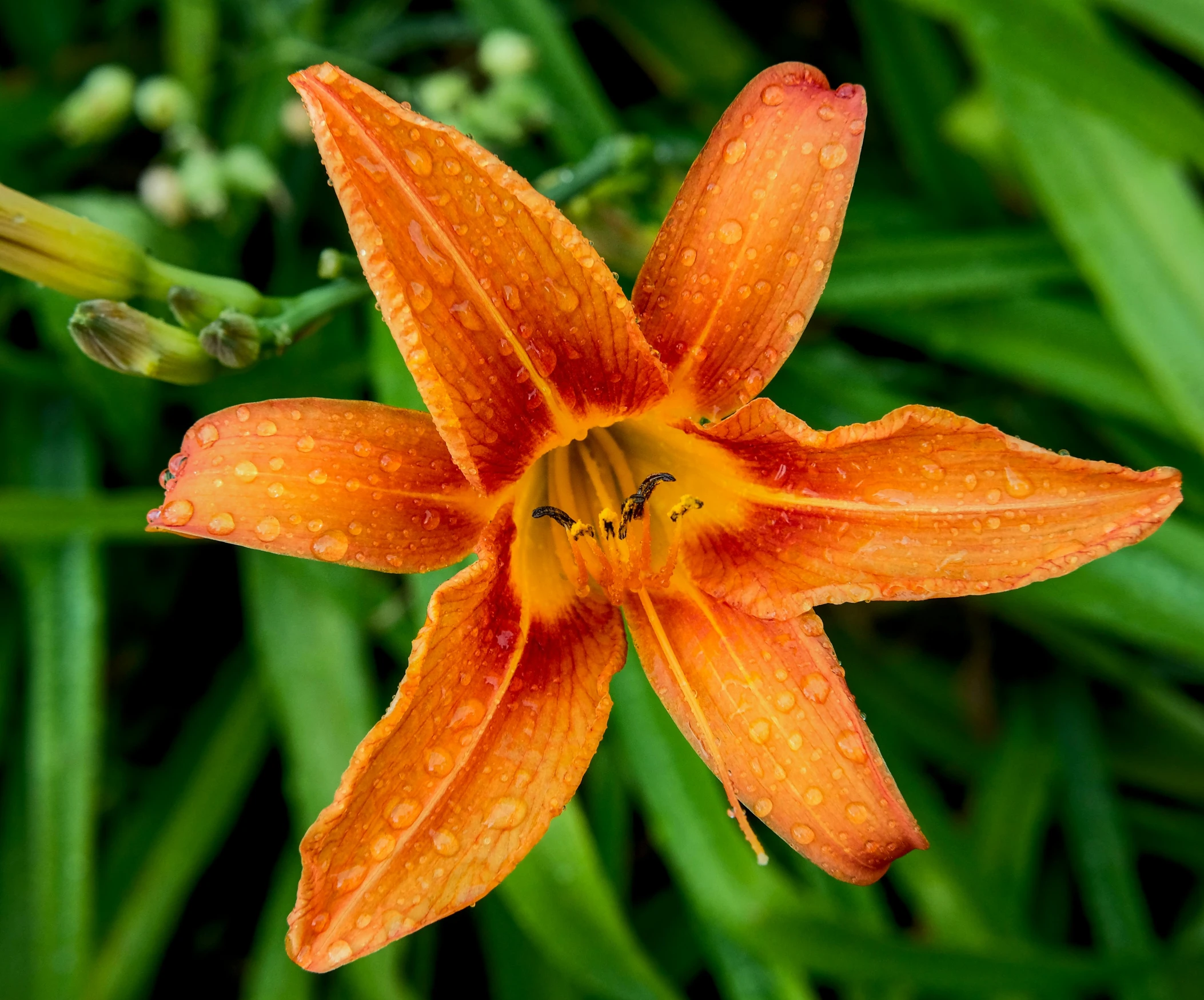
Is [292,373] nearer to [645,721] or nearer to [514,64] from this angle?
[514,64]

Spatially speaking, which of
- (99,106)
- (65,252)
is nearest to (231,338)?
(65,252)

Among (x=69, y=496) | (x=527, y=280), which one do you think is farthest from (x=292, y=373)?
(x=527, y=280)

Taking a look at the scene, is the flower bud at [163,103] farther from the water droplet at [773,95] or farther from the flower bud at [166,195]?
the water droplet at [773,95]

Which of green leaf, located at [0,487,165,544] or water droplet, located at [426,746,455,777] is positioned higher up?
water droplet, located at [426,746,455,777]

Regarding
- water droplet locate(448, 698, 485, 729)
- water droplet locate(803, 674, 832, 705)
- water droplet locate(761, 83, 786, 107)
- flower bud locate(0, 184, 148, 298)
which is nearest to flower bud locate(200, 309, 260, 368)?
flower bud locate(0, 184, 148, 298)

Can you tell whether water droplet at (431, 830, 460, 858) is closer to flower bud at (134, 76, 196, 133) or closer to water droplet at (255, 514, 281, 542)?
water droplet at (255, 514, 281, 542)

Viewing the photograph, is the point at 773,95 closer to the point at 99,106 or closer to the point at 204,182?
the point at 204,182

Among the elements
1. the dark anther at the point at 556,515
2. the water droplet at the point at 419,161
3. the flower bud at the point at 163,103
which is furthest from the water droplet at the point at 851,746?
the flower bud at the point at 163,103
